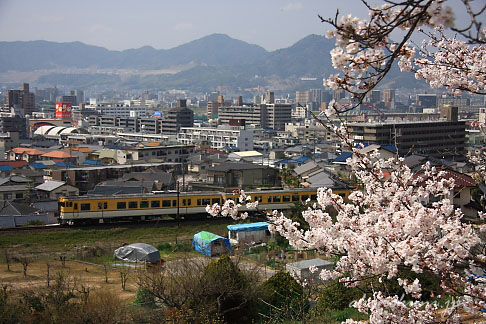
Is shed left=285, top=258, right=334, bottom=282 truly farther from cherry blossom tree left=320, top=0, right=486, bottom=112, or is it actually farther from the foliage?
cherry blossom tree left=320, top=0, right=486, bottom=112

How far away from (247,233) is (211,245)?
131 centimetres

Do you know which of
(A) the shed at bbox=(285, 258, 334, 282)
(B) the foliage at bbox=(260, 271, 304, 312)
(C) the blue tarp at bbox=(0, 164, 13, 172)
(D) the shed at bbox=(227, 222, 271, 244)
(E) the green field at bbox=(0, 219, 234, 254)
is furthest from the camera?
(C) the blue tarp at bbox=(0, 164, 13, 172)

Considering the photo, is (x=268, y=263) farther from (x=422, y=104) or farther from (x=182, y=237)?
(x=422, y=104)

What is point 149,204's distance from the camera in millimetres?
12828

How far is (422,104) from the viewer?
85.6m

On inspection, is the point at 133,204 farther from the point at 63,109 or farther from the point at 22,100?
the point at 22,100

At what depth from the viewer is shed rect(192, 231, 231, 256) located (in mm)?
10273

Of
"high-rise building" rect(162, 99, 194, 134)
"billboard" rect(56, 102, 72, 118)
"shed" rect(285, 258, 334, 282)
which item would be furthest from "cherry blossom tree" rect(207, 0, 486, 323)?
"billboard" rect(56, 102, 72, 118)

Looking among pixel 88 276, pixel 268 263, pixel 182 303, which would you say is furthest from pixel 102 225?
pixel 182 303

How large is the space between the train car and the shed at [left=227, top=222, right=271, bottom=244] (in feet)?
3.09

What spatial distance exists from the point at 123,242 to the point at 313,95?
85.9m

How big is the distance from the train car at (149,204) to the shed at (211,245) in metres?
1.62

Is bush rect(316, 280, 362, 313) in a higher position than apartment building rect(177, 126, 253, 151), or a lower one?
lower

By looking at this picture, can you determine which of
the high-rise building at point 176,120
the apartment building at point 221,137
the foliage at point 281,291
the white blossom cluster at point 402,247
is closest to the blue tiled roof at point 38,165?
the apartment building at point 221,137
